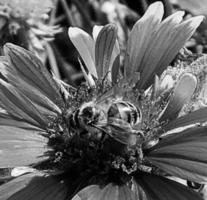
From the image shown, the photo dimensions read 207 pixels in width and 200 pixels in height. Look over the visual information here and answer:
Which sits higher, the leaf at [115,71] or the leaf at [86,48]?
the leaf at [86,48]

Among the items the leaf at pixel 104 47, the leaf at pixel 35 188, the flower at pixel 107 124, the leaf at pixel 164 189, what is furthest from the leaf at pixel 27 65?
the leaf at pixel 164 189

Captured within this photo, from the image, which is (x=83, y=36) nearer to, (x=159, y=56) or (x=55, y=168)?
(x=159, y=56)

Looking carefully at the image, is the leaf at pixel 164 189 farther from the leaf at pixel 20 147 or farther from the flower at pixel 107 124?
the leaf at pixel 20 147

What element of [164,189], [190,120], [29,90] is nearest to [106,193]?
[164,189]

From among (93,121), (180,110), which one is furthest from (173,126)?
(93,121)

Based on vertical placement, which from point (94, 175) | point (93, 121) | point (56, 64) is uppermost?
point (93, 121)

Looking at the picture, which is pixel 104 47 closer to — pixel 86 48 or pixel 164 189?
pixel 86 48

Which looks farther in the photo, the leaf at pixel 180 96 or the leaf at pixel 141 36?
the leaf at pixel 141 36
